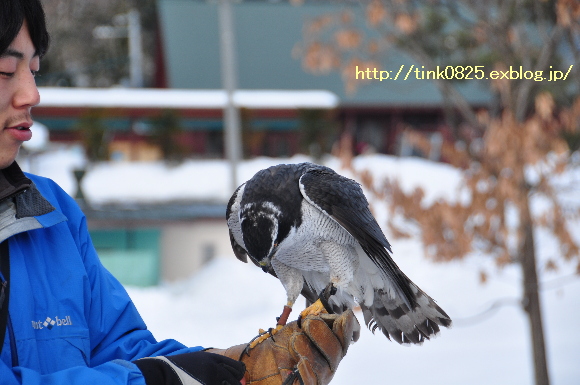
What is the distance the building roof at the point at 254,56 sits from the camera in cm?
1686

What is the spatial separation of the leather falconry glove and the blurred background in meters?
1.81

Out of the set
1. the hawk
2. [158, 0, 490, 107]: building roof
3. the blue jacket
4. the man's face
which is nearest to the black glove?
the blue jacket

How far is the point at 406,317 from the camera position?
2166mm

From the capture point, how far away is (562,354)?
278 inches

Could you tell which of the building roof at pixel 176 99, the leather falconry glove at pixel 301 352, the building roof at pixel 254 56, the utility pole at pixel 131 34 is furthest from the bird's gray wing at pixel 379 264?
the utility pole at pixel 131 34

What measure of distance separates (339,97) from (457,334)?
10.3 meters

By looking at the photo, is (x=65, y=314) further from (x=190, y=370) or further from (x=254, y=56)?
(x=254, y=56)

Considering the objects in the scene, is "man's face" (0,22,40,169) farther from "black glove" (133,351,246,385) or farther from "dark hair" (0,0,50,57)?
"black glove" (133,351,246,385)

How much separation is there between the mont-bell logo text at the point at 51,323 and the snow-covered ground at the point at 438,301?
3.81m

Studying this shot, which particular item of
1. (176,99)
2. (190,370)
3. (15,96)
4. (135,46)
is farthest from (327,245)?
(135,46)

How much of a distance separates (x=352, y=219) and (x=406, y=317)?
0.42 m

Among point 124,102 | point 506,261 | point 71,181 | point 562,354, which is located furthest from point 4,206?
point 124,102

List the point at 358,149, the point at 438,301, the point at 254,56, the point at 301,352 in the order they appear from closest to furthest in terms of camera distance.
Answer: the point at 301,352, the point at 438,301, the point at 254,56, the point at 358,149

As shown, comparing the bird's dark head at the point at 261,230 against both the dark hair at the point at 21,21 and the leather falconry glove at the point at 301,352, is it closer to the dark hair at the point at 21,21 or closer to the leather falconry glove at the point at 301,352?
the leather falconry glove at the point at 301,352
